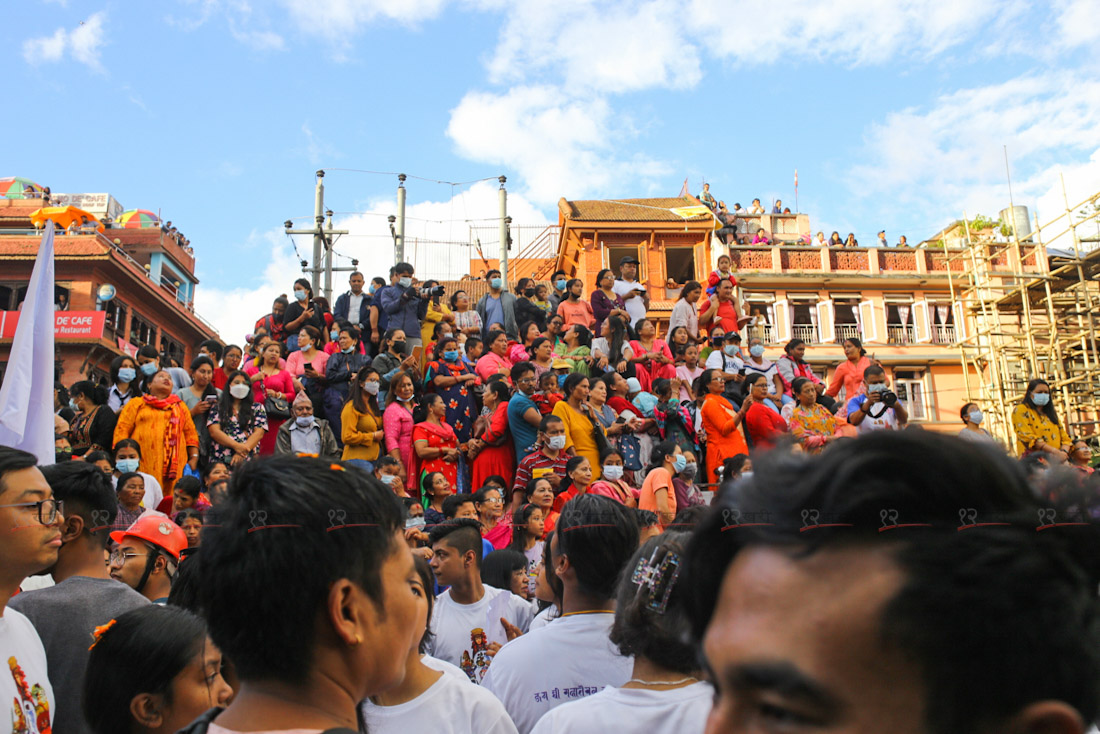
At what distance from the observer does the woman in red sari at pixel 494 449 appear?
31.6 feet

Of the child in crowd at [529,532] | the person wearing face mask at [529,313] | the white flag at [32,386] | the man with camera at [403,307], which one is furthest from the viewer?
the person wearing face mask at [529,313]

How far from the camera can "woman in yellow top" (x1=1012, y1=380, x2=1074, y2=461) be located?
10.9m

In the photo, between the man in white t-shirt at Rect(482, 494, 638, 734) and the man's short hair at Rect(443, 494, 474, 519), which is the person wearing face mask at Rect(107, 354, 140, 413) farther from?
the man in white t-shirt at Rect(482, 494, 638, 734)

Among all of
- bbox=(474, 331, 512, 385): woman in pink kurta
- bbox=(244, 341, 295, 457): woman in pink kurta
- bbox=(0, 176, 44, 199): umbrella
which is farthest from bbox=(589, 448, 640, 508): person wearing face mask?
bbox=(0, 176, 44, 199): umbrella

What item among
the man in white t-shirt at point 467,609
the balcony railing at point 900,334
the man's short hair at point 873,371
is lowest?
the man in white t-shirt at point 467,609

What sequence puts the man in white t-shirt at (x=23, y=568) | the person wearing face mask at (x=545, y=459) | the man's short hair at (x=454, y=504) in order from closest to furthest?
the man in white t-shirt at (x=23, y=568), the man's short hair at (x=454, y=504), the person wearing face mask at (x=545, y=459)

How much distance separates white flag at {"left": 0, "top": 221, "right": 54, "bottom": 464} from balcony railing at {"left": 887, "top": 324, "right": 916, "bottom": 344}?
3437 centimetres

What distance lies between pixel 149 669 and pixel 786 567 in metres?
2.14

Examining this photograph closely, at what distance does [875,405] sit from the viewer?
39.2 ft

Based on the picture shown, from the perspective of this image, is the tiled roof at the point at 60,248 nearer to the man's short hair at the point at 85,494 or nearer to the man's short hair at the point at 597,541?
the man's short hair at the point at 85,494

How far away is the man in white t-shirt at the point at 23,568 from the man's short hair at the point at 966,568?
267 centimetres

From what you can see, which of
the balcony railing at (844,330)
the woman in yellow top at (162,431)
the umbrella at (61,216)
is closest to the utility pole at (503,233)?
the woman in yellow top at (162,431)

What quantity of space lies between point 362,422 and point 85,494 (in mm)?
5766

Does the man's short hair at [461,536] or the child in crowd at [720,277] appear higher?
the child in crowd at [720,277]
